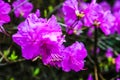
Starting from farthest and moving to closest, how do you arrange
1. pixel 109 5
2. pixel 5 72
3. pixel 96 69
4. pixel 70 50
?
1. pixel 109 5
2. pixel 5 72
3. pixel 96 69
4. pixel 70 50

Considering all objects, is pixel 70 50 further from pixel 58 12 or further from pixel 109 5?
pixel 109 5

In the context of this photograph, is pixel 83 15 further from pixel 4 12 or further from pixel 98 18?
pixel 4 12

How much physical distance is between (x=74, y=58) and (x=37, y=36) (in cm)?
25

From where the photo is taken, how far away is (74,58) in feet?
4.54

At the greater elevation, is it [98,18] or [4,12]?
[4,12]

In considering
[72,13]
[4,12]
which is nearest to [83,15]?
[72,13]

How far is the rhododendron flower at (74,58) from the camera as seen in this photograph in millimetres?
1362

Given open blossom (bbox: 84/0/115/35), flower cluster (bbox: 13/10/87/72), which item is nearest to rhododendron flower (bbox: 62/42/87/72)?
flower cluster (bbox: 13/10/87/72)

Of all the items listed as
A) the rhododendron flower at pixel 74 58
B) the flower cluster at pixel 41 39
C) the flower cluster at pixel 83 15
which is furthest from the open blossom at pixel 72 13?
the flower cluster at pixel 41 39

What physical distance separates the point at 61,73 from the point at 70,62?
40.4 inches

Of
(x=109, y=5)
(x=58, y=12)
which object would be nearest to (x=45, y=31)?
(x=58, y=12)

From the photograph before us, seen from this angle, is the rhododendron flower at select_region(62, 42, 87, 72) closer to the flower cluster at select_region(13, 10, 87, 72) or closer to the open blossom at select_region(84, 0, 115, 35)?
the flower cluster at select_region(13, 10, 87, 72)

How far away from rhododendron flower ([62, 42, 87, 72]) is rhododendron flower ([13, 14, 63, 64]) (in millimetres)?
143

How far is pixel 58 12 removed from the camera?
8.63ft
